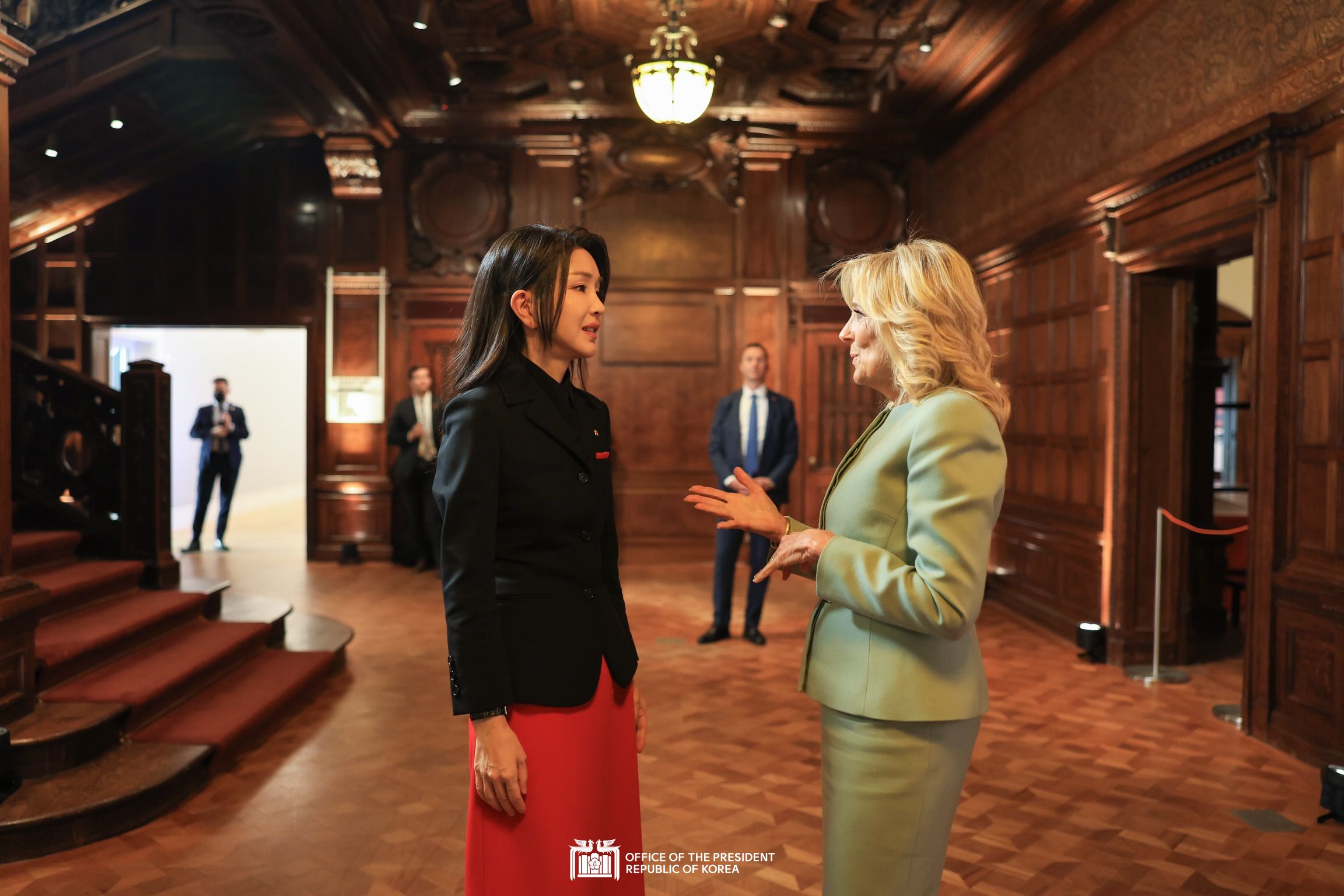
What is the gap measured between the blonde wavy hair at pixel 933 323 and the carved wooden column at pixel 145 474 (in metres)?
4.61

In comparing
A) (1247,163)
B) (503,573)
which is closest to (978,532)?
(503,573)

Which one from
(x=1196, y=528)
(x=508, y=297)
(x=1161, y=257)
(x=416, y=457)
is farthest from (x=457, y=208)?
(x=508, y=297)

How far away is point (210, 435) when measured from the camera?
9.12m

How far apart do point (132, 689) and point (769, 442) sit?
353 cm

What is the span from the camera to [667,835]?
120 inches

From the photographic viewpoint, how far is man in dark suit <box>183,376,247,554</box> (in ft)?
29.9

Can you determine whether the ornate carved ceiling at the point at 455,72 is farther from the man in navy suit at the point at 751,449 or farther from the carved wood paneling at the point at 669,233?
the man in navy suit at the point at 751,449

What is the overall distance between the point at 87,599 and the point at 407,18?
4.21 m

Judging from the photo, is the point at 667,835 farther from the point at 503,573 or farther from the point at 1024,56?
the point at 1024,56

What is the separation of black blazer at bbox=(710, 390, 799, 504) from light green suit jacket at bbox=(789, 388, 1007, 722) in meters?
4.13

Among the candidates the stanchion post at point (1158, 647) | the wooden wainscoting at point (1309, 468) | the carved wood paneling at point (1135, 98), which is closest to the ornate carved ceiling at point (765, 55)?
the carved wood paneling at point (1135, 98)

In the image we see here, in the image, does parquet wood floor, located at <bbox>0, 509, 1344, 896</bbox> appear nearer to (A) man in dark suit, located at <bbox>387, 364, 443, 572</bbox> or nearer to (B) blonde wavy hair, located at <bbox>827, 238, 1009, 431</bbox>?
(B) blonde wavy hair, located at <bbox>827, 238, 1009, 431</bbox>

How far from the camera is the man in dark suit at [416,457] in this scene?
26.8ft

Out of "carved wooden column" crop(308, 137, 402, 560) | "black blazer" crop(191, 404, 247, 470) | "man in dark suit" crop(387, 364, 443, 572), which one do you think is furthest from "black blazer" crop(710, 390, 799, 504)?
"black blazer" crop(191, 404, 247, 470)
